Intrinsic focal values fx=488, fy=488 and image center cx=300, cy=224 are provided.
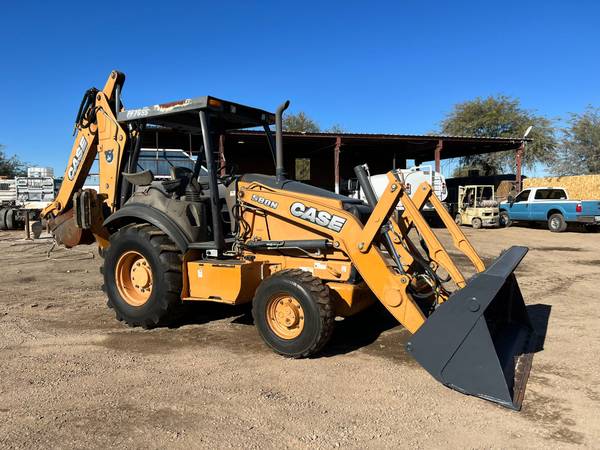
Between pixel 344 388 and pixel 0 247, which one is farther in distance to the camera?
pixel 0 247

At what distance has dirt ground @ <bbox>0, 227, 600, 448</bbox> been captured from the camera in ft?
10.3

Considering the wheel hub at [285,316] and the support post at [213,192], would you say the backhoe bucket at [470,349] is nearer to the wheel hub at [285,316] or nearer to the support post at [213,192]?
the wheel hub at [285,316]

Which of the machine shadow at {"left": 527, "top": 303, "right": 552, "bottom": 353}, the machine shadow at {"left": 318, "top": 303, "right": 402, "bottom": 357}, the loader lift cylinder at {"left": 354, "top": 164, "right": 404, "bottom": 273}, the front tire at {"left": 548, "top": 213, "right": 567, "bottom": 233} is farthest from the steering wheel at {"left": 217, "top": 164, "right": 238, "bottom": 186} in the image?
the front tire at {"left": 548, "top": 213, "right": 567, "bottom": 233}

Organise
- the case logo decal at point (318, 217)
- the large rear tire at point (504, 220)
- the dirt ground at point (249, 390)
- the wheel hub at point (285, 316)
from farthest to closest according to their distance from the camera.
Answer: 1. the large rear tire at point (504, 220)
2. the case logo decal at point (318, 217)
3. the wheel hub at point (285, 316)
4. the dirt ground at point (249, 390)

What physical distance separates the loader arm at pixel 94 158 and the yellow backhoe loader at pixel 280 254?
0.9 inches

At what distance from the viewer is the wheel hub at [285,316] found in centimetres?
440

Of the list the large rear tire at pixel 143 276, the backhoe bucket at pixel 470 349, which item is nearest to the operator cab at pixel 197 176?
the large rear tire at pixel 143 276

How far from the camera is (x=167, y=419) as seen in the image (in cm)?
337

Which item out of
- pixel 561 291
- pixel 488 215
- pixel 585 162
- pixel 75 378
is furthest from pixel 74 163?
pixel 585 162

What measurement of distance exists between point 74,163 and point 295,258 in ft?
12.3

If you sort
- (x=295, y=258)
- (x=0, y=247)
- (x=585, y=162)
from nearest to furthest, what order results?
(x=295, y=258)
(x=0, y=247)
(x=585, y=162)

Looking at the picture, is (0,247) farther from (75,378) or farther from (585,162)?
(585,162)

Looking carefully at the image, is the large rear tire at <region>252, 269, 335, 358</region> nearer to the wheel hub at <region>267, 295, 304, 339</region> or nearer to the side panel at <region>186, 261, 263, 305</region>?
the wheel hub at <region>267, 295, 304, 339</region>

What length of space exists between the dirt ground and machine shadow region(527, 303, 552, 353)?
0.04 m
